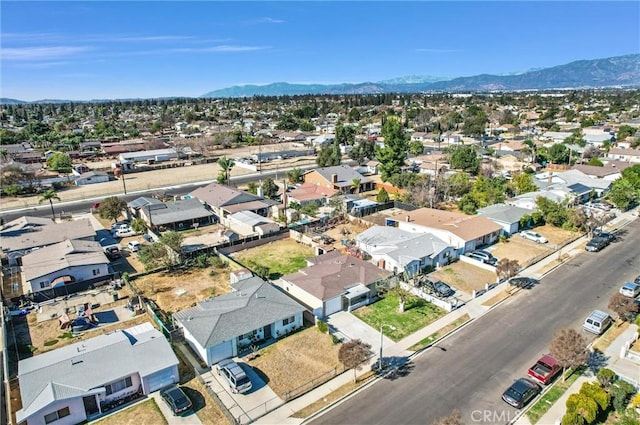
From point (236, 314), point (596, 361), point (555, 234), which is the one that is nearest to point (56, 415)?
point (236, 314)

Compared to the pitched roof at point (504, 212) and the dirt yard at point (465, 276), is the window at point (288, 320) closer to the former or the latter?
the dirt yard at point (465, 276)

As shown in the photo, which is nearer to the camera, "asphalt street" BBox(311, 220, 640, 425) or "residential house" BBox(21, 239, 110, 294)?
"asphalt street" BBox(311, 220, 640, 425)

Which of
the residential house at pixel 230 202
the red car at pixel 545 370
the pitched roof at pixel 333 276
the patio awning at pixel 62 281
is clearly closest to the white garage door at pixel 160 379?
the pitched roof at pixel 333 276

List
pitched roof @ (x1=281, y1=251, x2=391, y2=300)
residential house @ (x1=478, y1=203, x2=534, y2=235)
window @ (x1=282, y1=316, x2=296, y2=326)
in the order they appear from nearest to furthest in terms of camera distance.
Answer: window @ (x1=282, y1=316, x2=296, y2=326), pitched roof @ (x1=281, y1=251, x2=391, y2=300), residential house @ (x1=478, y1=203, x2=534, y2=235)

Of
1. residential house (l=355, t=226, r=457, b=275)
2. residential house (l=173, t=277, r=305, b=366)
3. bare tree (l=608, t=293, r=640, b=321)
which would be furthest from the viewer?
residential house (l=355, t=226, r=457, b=275)

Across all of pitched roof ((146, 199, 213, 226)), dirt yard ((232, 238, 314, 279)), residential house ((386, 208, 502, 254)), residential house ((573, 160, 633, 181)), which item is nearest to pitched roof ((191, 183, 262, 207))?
pitched roof ((146, 199, 213, 226))

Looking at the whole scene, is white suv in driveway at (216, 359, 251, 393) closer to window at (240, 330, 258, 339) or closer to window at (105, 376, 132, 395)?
window at (240, 330, 258, 339)
